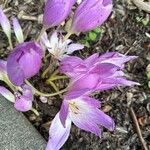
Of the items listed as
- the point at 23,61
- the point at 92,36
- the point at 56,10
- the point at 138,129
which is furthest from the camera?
the point at 92,36

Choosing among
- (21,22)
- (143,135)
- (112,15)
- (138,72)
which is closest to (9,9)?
(21,22)

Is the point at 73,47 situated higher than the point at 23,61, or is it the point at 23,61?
the point at 23,61

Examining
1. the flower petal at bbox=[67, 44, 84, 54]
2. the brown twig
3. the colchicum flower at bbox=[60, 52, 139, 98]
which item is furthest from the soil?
the colchicum flower at bbox=[60, 52, 139, 98]

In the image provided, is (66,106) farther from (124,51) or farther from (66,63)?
(124,51)

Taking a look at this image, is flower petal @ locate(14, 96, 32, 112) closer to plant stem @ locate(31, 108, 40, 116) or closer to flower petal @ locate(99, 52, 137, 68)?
plant stem @ locate(31, 108, 40, 116)

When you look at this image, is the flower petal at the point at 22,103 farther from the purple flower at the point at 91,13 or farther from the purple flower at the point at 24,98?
the purple flower at the point at 91,13

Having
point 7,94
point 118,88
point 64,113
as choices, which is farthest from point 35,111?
point 118,88

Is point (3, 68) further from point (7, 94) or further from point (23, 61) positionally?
point (23, 61)

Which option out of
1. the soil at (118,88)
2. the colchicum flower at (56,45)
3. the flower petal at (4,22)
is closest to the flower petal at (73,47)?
the colchicum flower at (56,45)
